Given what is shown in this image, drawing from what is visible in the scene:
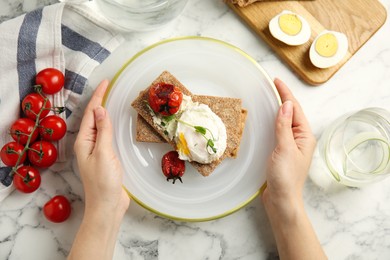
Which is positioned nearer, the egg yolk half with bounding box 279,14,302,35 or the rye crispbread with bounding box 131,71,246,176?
the rye crispbread with bounding box 131,71,246,176

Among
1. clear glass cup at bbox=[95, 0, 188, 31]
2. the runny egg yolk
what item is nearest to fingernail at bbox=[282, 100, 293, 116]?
the runny egg yolk

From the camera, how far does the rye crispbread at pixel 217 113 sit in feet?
7.04

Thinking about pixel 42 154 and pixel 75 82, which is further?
pixel 75 82

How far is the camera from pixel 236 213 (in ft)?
7.48

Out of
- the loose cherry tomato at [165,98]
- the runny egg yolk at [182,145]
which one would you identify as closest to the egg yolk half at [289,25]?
the loose cherry tomato at [165,98]

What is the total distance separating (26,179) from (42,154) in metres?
0.12

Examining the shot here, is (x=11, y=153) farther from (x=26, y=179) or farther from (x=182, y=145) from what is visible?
(x=182, y=145)

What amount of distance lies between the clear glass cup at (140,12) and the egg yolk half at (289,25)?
1.47ft

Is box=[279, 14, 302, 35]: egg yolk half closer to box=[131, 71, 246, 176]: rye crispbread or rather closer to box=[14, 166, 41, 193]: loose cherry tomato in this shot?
box=[131, 71, 246, 176]: rye crispbread

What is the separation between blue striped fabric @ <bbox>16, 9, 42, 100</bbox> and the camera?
86.4 inches

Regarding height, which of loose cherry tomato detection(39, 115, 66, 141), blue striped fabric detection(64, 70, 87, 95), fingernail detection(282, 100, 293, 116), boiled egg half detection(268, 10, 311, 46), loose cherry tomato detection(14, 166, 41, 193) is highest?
boiled egg half detection(268, 10, 311, 46)

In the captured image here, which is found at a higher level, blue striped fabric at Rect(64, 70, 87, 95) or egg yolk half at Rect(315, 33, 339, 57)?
egg yolk half at Rect(315, 33, 339, 57)

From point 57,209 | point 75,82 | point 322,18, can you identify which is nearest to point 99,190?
point 57,209

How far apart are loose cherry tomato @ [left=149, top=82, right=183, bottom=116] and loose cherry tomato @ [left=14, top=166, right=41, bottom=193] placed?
1.96ft
